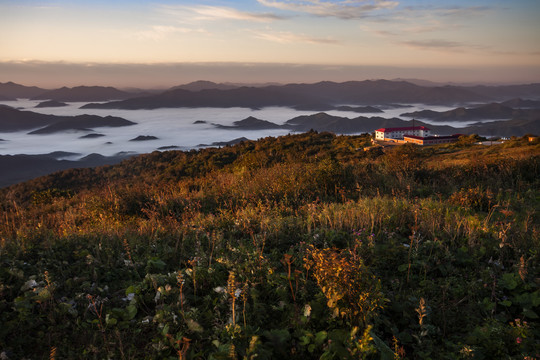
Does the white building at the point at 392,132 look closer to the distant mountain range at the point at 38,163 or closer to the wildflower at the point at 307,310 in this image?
the wildflower at the point at 307,310

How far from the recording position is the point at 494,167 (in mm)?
9078

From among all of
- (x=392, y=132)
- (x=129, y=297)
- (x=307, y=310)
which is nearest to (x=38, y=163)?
(x=392, y=132)

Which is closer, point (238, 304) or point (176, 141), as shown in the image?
point (238, 304)

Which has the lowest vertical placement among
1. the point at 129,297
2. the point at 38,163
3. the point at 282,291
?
the point at 38,163

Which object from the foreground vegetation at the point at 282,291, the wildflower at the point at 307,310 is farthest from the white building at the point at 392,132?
the wildflower at the point at 307,310

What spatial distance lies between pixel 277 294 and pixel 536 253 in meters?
3.18

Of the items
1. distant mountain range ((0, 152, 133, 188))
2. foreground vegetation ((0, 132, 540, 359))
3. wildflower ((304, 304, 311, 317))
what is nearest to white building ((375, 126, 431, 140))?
foreground vegetation ((0, 132, 540, 359))

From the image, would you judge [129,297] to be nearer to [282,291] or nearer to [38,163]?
[282,291]

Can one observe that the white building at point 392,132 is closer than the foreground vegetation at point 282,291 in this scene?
No

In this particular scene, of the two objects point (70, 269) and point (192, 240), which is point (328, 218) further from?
point (70, 269)

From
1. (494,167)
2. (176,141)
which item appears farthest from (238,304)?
(176,141)

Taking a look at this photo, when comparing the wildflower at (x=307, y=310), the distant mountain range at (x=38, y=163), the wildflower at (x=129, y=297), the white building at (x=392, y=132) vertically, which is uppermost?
the white building at (x=392, y=132)

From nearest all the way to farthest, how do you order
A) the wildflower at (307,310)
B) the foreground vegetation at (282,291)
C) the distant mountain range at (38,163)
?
the foreground vegetation at (282,291) → the wildflower at (307,310) → the distant mountain range at (38,163)

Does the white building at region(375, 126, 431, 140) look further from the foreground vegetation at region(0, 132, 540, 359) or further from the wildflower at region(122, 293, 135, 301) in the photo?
the wildflower at region(122, 293, 135, 301)
